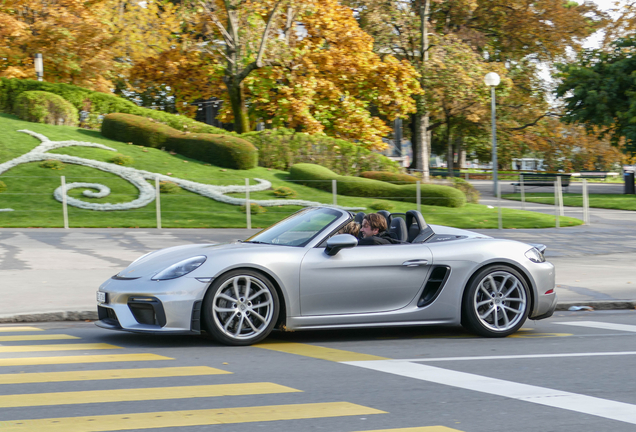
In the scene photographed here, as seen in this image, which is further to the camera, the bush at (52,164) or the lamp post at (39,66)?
the lamp post at (39,66)

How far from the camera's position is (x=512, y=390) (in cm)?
510

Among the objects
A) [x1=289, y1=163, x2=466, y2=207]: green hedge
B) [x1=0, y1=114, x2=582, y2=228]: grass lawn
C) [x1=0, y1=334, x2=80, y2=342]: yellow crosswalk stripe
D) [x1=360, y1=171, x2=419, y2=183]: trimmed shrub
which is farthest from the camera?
[x1=360, y1=171, x2=419, y2=183]: trimmed shrub

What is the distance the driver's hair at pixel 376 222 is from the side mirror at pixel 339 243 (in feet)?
1.73

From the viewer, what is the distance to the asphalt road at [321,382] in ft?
14.0

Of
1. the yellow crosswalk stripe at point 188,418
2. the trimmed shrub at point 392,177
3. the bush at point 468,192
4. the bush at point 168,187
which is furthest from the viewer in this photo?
the bush at point 468,192

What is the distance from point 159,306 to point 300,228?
165 cm

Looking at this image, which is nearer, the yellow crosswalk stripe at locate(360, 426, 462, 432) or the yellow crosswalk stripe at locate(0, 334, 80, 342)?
the yellow crosswalk stripe at locate(360, 426, 462, 432)

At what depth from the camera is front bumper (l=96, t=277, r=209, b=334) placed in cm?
625

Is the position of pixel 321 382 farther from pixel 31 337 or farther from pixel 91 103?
pixel 91 103

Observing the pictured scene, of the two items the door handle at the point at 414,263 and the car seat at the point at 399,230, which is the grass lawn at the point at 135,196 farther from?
the door handle at the point at 414,263

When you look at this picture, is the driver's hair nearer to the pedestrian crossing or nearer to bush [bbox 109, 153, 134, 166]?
the pedestrian crossing

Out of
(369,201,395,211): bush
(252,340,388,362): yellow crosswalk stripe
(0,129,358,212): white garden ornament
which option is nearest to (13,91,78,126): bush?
(0,129,358,212): white garden ornament

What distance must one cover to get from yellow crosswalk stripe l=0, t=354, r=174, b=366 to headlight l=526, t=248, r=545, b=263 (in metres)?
3.72

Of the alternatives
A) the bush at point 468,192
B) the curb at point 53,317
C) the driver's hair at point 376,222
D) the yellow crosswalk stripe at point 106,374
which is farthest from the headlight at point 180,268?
the bush at point 468,192
